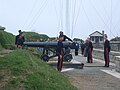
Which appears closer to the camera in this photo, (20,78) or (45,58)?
(20,78)

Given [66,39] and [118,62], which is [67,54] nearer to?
[66,39]

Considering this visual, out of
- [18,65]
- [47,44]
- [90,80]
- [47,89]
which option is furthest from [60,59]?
[47,89]

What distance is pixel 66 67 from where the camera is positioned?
19641 mm

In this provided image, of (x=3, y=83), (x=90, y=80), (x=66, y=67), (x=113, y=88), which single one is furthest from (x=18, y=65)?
(x=66, y=67)

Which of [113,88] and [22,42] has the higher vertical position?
[22,42]

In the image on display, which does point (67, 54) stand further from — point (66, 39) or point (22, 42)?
point (22, 42)

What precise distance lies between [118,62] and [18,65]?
890cm

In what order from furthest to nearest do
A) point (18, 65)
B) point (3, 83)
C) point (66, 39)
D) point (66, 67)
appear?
point (66, 39), point (66, 67), point (18, 65), point (3, 83)

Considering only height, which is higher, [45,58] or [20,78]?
[45,58]

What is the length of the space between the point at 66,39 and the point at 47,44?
144 cm

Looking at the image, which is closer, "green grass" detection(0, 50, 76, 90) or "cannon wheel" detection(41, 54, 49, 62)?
"green grass" detection(0, 50, 76, 90)

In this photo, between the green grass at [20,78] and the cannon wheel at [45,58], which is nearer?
the green grass at [20,78]

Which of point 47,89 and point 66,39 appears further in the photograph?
point 66,39

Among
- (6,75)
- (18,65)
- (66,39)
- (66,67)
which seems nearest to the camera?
(6,75)
